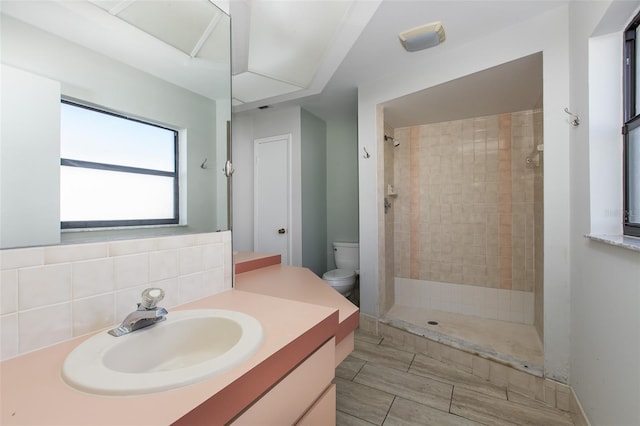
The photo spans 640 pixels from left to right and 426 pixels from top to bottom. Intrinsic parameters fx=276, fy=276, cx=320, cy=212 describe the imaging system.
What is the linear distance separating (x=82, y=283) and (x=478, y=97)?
2835mm

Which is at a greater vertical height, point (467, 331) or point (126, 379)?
point (126, 379)

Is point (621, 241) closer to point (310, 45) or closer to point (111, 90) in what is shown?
point (111, 90)

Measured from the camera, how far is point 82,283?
2.65 feet

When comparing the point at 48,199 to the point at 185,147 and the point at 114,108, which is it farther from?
the point at 185,147

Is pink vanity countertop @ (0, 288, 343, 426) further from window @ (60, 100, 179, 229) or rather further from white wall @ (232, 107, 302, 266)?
white wall @ (232, 107, 302, 266)

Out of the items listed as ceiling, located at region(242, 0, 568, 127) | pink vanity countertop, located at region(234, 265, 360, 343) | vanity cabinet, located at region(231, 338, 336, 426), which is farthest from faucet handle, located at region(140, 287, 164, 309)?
ceiling, located at region(242, 0, 568, 127)

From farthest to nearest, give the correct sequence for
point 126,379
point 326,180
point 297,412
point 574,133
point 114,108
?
point 326,180
point 574,133
point 114,108
point 297,412
point 126,379

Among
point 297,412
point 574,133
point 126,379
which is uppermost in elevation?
point 574,133

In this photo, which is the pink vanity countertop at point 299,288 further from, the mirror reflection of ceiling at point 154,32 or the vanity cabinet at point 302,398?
the mirror reflection of ceiling at point 154,32

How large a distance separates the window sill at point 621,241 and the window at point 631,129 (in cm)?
7

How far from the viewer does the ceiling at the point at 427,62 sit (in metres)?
1.63

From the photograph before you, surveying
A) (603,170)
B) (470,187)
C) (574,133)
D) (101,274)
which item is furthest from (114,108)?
(470,187)

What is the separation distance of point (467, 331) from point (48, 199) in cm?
283

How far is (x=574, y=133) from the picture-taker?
4.93 ft
